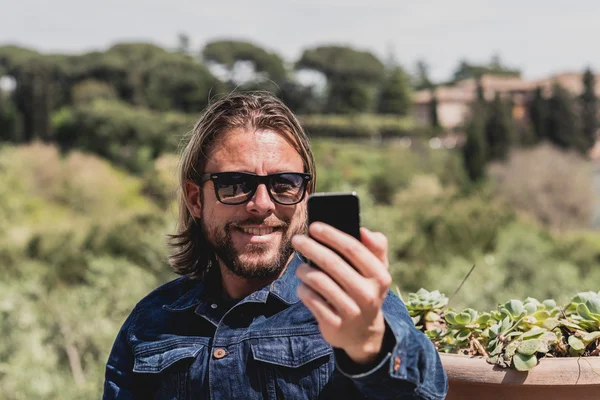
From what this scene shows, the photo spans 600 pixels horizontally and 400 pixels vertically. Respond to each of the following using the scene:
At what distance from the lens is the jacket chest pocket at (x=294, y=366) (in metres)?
1.36

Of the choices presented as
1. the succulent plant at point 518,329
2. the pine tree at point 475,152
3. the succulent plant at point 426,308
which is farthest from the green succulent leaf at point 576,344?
the pine tree at point 475,152

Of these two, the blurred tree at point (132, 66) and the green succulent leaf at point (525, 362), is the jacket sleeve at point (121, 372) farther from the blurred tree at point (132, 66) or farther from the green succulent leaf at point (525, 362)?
the blurred tree at point (132, 66)

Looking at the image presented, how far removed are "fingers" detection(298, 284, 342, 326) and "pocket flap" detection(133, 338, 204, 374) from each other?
20.8 inches

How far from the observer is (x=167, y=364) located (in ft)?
4.78

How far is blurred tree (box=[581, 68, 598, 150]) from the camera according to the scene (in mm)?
37938

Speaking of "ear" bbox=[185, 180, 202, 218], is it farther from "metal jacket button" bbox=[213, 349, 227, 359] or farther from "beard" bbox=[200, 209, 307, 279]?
"metal jacket button" bbox=[213, 349, 227, 359]

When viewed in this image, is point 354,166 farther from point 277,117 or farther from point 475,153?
point 277,117

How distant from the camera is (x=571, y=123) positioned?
36.3m

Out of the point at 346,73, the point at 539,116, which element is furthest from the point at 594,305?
the point at 346,73

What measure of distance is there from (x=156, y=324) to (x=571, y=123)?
38.1 metres

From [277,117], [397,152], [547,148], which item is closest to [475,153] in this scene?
[547,148]

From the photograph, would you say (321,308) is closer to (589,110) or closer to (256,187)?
(256,187)

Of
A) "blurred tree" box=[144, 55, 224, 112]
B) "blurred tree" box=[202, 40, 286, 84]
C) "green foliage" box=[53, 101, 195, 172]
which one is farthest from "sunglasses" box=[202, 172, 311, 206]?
"blurred tree" box=[202, 40, 286, 84]

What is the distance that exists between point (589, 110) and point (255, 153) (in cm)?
4053
